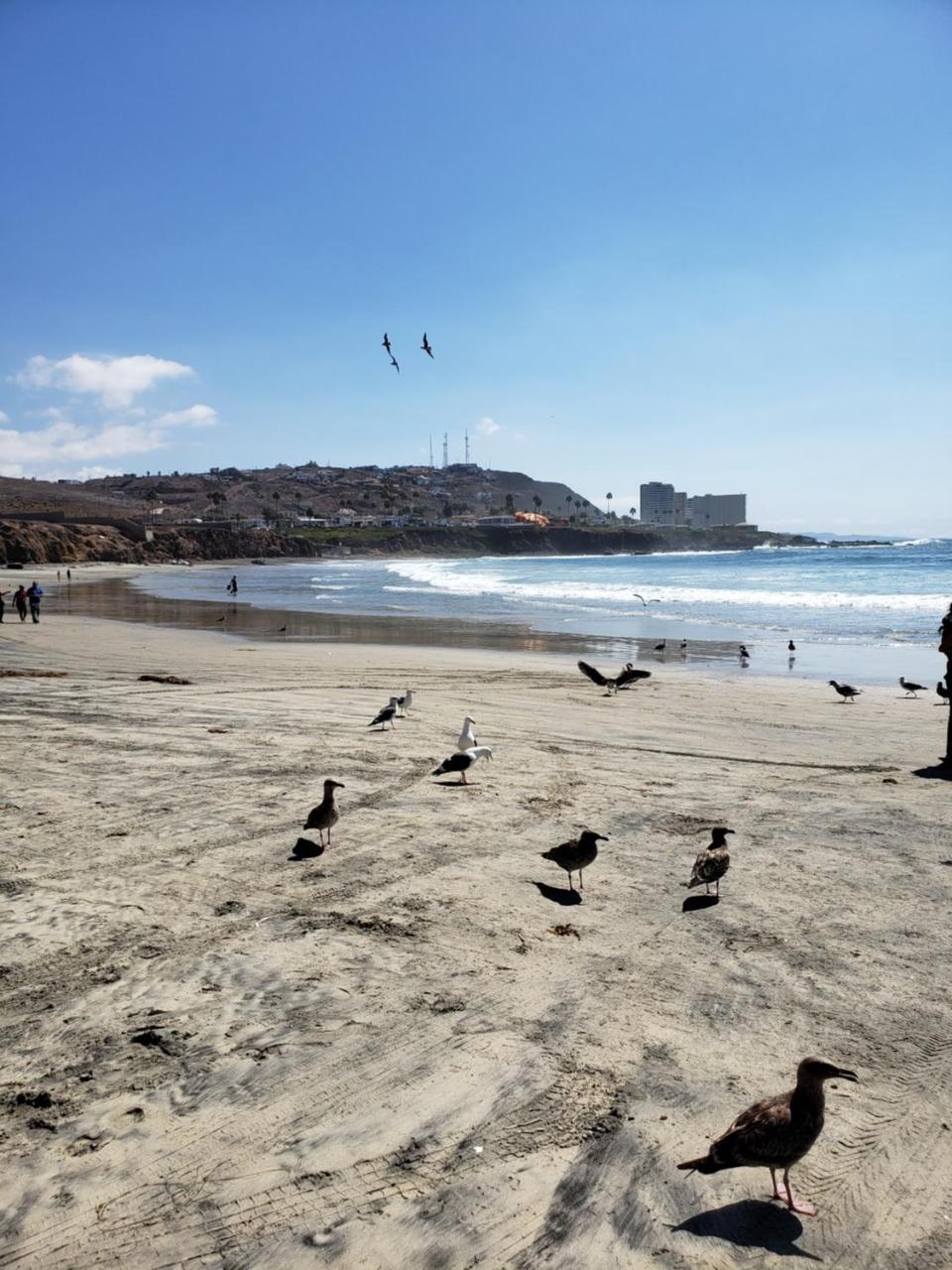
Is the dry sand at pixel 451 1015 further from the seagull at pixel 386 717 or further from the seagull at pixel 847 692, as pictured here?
the seagull at pixel 847 692

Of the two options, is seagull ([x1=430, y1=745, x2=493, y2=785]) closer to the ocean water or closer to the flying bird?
the flying bird

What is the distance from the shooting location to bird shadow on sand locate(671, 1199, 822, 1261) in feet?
11.2

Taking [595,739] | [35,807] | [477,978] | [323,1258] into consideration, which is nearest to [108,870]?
[35,807]

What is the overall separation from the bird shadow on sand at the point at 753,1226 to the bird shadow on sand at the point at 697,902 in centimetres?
278

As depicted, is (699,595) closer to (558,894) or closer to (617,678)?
(617,678)

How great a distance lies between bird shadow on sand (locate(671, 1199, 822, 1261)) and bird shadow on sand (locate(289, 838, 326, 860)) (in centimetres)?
439

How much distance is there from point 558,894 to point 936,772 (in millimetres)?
6575

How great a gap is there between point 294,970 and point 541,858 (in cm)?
267

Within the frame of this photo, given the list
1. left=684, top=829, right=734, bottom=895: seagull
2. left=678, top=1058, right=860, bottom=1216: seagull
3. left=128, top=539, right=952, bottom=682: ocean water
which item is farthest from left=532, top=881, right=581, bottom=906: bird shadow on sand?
left=128, top=539, right=952, bottom=682: ocean water

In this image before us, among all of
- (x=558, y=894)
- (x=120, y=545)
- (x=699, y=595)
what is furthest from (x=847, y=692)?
(x=120, y=545)

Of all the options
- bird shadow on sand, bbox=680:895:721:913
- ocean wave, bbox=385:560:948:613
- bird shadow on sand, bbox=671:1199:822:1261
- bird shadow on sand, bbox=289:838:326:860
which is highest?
ocean wave, bbox=385:560:948:613

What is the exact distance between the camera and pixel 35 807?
8.23 meters

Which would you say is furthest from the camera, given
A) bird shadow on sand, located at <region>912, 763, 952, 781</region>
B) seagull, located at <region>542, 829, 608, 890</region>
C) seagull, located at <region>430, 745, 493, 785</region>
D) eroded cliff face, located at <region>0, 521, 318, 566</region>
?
eroded cliff face, located at <region>0, 521, 318, 566</region>

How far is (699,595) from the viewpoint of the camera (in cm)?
5338
